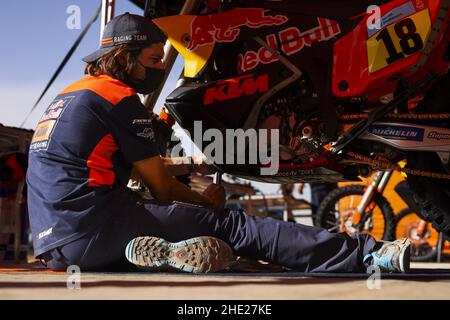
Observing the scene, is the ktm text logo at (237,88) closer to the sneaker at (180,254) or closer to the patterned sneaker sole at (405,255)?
the sneaker at (180,254)

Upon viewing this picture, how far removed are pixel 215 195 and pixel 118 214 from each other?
2.14ft

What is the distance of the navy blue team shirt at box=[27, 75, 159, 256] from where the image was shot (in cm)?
273

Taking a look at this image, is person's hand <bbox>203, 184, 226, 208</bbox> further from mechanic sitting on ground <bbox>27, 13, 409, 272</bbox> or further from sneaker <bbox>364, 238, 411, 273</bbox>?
sneaker <bbox>364, 238, 411, 273</bbox>

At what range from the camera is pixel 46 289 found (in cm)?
205

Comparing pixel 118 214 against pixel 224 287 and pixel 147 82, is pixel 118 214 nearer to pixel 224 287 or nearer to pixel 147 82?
pixel 147 82

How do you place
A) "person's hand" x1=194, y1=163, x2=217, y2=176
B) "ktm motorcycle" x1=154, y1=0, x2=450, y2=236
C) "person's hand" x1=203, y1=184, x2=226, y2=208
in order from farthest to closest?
1. "person's hand" x1=194, y1=163, x2=217, y2=176
2. "ktm motorcycle" x1=154, y1=0, x2=450, y2=236
3. "person's hand" x1=203, y1=184, x2=226, y2=208

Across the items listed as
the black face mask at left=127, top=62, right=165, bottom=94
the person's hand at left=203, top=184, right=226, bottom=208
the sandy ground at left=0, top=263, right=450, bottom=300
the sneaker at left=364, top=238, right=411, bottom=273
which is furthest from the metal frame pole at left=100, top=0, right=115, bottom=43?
the sneaker at left=364, top=238, right=411, bottom=273

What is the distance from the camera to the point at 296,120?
387 cm

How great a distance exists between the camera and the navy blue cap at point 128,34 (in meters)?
2.99

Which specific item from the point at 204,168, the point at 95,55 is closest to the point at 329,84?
the point at 204,168

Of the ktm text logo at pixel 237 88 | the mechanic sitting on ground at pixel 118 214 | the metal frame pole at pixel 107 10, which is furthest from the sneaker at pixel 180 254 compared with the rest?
the metal frame pole at pixel 107 10

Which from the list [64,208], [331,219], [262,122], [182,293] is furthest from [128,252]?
[331,219]
